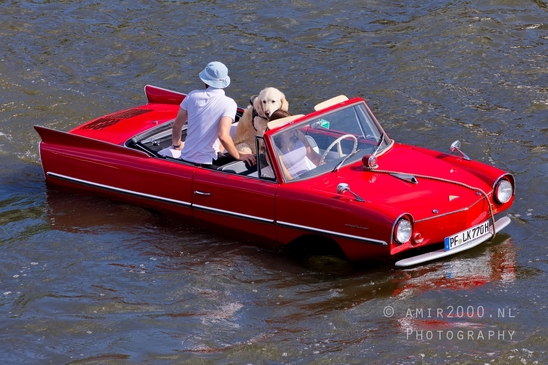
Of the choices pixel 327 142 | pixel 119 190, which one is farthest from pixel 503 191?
pixel 119 190

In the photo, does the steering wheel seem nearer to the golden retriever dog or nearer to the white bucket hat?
the golden retriever dog

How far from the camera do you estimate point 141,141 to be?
28.6ft

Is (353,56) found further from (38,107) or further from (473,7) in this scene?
(38,107)

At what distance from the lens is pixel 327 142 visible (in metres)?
7.58

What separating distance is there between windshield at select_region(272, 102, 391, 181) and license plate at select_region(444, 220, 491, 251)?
4.01 feet

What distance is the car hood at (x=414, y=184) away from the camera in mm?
6785

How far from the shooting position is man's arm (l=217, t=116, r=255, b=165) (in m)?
7.83

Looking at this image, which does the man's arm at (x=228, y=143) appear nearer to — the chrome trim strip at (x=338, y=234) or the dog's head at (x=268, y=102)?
the dog's head at (x=268, y=102)

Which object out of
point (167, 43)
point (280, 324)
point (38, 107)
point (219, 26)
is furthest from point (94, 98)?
point (280, 324)

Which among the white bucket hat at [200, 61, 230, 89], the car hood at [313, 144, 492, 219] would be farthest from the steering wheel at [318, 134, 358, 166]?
the white bucket hat at [200, 61, 230, 89]

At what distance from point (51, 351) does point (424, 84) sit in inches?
297

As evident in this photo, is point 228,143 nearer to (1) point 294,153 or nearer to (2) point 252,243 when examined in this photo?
(1) point 294,153

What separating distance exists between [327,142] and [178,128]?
1647mm

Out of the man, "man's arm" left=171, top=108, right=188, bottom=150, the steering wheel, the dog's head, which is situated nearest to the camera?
the steering wheel
